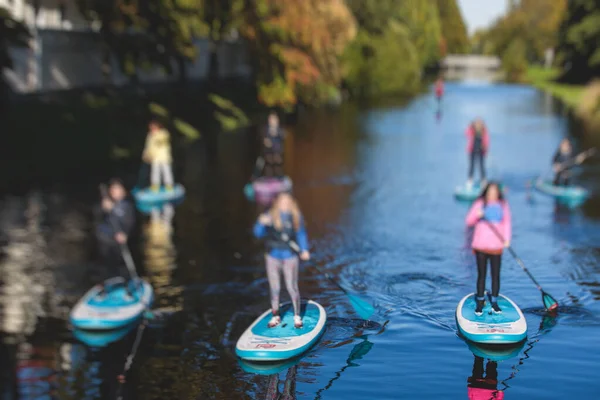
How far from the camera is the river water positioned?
1016 centimetres

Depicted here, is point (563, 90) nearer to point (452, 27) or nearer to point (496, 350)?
point (496, 350)

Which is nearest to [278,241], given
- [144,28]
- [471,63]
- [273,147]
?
[273,147]

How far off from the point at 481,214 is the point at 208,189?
14.4m

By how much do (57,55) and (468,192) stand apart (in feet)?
57.9

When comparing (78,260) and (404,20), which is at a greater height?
(404,20)

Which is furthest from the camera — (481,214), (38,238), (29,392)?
(38,238)

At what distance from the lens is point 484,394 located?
9.40m

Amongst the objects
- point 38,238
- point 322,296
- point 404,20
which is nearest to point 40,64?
point 38,238

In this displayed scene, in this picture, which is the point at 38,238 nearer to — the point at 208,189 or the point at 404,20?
the point at 208,189

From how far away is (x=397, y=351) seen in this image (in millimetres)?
10898

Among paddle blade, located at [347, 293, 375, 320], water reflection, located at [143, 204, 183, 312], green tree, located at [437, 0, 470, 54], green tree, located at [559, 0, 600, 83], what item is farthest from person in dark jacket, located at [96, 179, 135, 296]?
green tree, located at [437, 0, 470, 54]

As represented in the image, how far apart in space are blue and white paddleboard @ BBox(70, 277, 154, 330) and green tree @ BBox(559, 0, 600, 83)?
54.8 meters

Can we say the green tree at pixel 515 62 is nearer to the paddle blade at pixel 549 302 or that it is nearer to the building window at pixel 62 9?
the building window at pixel 62 9

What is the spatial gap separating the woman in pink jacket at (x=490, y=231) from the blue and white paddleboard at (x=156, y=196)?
1231 cm
